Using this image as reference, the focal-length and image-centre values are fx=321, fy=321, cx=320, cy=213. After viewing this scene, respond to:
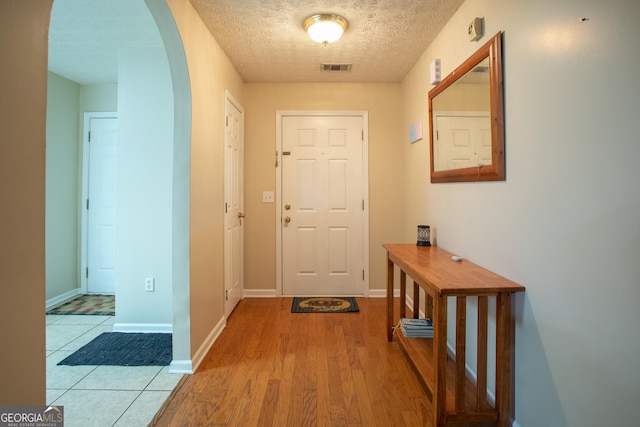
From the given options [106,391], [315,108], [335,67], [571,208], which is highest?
[335,67]

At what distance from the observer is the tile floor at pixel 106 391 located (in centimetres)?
165

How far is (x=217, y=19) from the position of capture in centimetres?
230

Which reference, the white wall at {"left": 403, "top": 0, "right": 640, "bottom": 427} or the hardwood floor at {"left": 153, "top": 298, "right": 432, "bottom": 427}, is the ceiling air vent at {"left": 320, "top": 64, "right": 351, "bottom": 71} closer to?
the white wall at {"left": 403, "top": 0, "right": 640, "bottom": 427}

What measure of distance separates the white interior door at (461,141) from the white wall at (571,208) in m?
0.18

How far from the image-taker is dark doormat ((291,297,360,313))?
3.23 m

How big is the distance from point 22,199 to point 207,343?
181cm

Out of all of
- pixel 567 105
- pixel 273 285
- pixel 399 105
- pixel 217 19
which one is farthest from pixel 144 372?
pixel 399 105

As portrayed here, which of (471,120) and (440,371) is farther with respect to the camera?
(471,120)

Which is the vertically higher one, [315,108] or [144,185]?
[315,108]

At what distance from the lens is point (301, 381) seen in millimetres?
1973

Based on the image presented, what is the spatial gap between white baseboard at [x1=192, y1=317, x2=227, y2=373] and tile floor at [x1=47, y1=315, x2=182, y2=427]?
142 mm

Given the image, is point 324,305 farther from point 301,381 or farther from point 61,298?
point 61,298

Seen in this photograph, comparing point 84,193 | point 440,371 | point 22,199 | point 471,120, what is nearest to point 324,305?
point 440,371

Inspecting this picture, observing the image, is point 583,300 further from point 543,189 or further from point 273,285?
point 273,285
